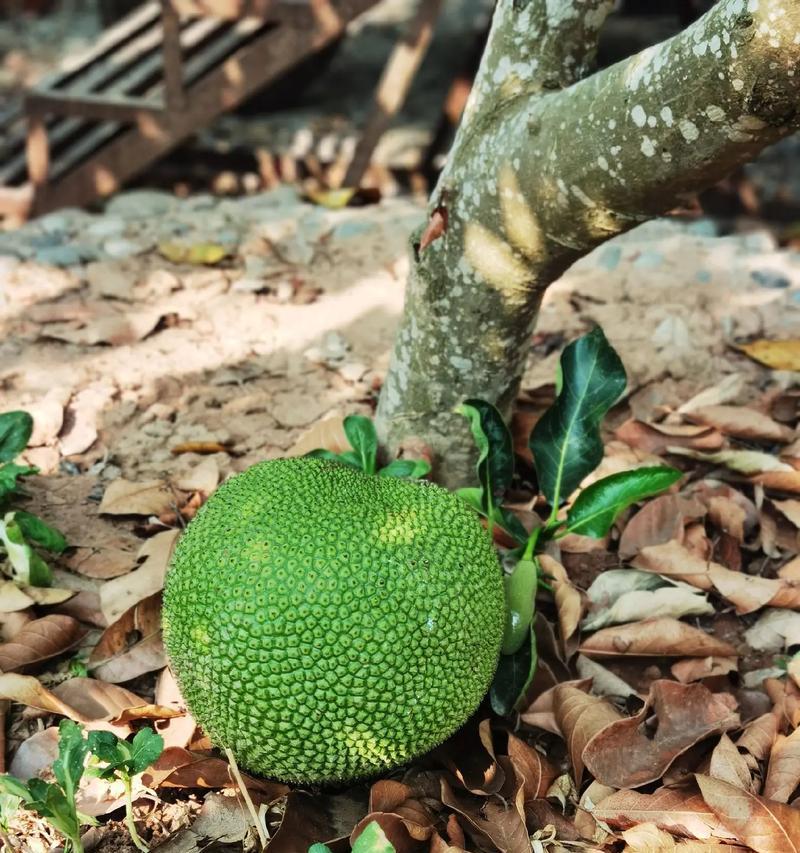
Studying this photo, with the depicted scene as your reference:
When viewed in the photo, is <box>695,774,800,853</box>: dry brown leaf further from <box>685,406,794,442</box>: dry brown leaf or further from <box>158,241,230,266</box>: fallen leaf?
<box>158,241,230,266</box>: fallen leaf

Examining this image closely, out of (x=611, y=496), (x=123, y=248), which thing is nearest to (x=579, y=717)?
(x=611, y=496)

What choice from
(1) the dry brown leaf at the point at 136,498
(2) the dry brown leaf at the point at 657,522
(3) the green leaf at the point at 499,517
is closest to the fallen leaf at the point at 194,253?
(1) the dry brown leaf at the point at 136,498

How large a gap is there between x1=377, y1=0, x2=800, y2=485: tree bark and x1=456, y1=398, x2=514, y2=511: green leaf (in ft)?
0.30

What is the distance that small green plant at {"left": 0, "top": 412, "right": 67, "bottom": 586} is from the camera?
4.80 feet

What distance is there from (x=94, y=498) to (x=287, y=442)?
36cm

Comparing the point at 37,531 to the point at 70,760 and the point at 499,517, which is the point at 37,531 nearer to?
the point at 70,760

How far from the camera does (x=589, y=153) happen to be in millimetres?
1248

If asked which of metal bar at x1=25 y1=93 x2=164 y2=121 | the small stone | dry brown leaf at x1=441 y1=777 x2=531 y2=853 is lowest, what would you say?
dry brown leaf at x1=441 y1=777 x2=531 y2=853

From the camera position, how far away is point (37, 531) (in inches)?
59.6

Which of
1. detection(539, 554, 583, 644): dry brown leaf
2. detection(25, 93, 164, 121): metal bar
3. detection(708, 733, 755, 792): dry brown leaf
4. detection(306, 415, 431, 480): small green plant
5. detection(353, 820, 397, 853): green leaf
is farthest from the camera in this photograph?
detection(25, 93, 164, 121): metal bar

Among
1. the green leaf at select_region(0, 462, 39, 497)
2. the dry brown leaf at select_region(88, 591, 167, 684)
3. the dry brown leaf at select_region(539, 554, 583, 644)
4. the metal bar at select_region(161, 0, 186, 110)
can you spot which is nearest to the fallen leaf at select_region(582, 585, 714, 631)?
the dry brown leaf at select_region(539, 554, 583, 644)

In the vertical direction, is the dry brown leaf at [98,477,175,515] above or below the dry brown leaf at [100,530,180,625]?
above

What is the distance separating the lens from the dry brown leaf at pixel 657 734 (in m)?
1.28

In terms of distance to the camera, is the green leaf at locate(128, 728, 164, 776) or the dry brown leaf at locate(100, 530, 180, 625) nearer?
the green leaf at locate(128, 728, 164, 776)
